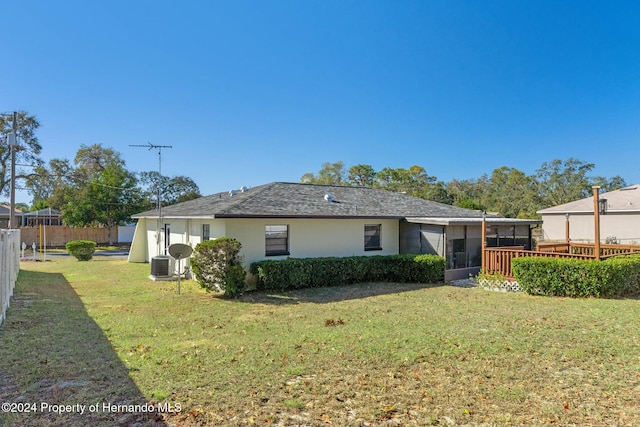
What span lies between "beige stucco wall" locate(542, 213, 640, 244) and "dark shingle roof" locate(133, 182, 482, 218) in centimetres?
1420

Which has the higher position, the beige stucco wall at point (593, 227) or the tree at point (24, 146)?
the tree at point (24, 146)

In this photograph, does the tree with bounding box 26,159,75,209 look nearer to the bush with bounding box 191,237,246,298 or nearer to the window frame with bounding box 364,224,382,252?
the bush with bounding box 191,237,246,298

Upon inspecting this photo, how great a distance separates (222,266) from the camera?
409 inches

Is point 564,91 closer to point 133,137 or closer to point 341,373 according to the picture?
point 341,373

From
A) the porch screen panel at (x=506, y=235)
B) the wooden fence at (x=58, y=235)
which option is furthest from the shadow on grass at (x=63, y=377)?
the wooden fence at (x=58, y=235)

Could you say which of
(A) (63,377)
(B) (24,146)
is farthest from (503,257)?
(B) (24,146)

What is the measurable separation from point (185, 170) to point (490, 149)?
3105cm

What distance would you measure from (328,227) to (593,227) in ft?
76.7

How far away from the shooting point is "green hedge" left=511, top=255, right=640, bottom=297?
993 cm

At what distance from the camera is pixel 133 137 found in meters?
25.8

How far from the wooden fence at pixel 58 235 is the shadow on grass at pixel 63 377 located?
25.7 metres

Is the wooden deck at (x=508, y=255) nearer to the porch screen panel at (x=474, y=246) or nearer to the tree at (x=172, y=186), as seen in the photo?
the porch screen panel at (x=474, y=246)

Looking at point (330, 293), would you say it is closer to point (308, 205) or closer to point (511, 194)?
point (308, 205)

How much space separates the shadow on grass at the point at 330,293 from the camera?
1008 cm
